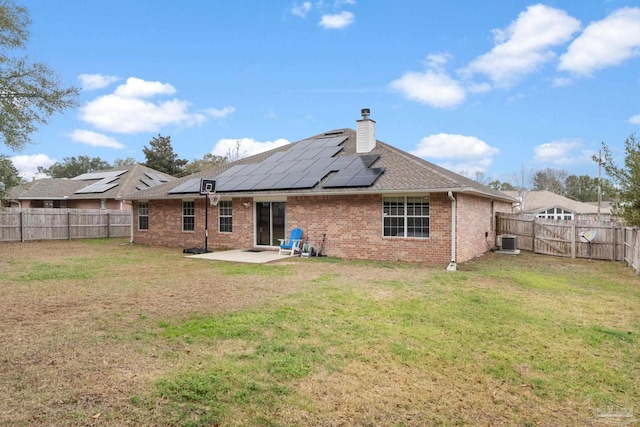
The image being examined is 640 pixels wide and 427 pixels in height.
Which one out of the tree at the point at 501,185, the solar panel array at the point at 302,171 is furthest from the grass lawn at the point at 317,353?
the tree at the point at 501,185

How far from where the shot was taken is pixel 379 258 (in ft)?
41.0

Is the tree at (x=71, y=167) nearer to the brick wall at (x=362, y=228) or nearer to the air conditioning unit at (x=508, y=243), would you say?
the brick wall at (x=362, y=228)

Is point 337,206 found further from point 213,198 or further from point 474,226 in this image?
point 474,226

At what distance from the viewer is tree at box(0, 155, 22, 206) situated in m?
15.2

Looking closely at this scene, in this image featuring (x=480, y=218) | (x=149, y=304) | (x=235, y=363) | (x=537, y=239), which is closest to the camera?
(x=235, y=363)

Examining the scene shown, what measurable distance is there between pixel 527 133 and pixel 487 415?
25452 mm

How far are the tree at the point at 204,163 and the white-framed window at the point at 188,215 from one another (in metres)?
29.7

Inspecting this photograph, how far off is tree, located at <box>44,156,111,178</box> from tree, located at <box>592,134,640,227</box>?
6147 cm

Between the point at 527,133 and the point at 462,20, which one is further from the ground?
the point at 462,20

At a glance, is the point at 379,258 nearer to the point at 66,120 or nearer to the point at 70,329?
the point at 70,329

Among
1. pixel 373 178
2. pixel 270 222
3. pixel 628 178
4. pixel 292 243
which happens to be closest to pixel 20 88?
pixel 270 222

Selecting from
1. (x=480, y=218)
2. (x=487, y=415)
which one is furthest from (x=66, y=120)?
(x=487, y=415)

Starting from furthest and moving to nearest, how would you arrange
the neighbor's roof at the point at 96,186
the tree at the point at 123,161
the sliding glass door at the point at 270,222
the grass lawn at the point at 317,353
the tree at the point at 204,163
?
the tree at the point at 123,161, the tree at the point at 204,163, the neighbor's roof at the point at 96,186, the sliding glass door at the point at 270,222, the grass lawn at the point at 317,353

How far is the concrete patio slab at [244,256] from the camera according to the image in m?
12.3
